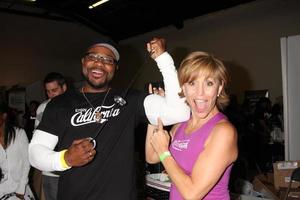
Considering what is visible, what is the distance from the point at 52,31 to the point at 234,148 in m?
A: 11.5

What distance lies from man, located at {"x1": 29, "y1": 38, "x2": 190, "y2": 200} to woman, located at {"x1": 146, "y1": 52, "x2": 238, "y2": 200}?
6.5 inches

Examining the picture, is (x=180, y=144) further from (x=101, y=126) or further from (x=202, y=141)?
(x=101, y=126)

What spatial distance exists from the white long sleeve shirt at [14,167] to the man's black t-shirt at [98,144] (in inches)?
43.4

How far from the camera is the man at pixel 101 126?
169cm

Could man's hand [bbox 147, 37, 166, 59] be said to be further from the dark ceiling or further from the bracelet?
the dark ceiling

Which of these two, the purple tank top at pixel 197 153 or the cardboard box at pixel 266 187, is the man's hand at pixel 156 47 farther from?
the cardboard box at pixel 266 187

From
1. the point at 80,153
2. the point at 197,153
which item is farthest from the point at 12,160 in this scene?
the point at 197,153

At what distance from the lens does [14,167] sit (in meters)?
2.76

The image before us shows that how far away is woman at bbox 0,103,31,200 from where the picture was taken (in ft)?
8.85

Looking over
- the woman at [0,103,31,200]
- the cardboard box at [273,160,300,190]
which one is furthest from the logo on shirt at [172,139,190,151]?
the cardboard box at [273,160,300,190]

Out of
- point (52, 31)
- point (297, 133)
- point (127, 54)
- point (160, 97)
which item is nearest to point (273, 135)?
point (297, 133)

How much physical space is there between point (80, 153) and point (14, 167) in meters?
1.47

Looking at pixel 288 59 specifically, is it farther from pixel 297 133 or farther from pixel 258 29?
pixel 258 29

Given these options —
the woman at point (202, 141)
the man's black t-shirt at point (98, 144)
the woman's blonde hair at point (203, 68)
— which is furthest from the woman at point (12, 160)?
the woman's blonde hair at point (203, 68)
